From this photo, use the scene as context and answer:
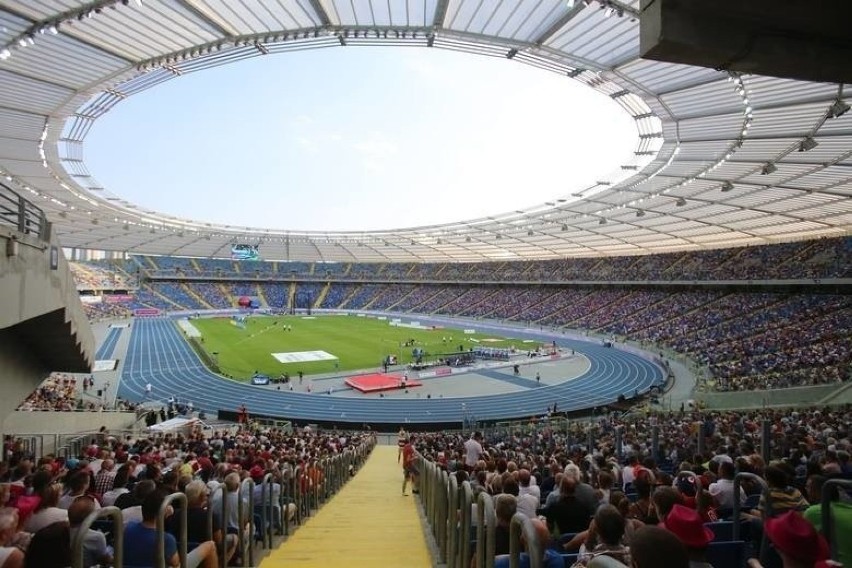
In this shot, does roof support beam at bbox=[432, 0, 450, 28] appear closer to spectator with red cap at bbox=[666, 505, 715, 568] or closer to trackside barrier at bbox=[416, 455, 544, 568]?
trackside barrier at bbox=[416, 455, 544, 568]

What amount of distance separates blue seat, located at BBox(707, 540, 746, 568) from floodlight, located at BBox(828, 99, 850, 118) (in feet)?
54.5

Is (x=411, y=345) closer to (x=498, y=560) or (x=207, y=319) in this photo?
(x=207, y=319)

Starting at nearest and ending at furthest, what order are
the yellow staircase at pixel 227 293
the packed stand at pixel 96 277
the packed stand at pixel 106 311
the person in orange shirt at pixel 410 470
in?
the person in orange shirt at pixel 410 470
the packed stand at pixel 106 311
the packed stand at pixel 96 277
the yellow staircase at pixel 227 293

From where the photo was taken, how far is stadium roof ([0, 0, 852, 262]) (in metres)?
12.8

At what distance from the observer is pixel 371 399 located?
2667 centimetres

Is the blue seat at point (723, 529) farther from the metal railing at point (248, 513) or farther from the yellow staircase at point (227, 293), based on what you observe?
the yellow staircase at point (227, 293)

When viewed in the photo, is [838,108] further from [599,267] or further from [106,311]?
[106,311]

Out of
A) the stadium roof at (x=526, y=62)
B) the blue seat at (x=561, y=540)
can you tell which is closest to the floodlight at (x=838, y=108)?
the stadium roof at (x=526, y=62)

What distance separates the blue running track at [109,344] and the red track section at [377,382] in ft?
61.6

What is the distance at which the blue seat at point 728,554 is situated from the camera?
355 cm

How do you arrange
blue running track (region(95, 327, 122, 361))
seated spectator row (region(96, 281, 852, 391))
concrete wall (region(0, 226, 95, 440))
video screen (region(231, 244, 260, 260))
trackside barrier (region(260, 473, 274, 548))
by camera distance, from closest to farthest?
1. trackside barrier (region(260, 473, 274, 548))
2. concrete wall (region(0, 226, 95, 440))
3. seated spectator row (region(96, 281, 852, 391))
4. blue running track (region(95, 327, 122, 361))
5. video screen (region(231, 244, 260, 260))

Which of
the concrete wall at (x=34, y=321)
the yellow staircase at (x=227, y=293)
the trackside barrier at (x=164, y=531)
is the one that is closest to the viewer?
the trackside barrier at (x=164, y=531)

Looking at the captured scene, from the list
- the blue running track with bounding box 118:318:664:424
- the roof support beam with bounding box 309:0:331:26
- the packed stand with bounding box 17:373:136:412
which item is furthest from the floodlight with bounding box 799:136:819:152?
the packed stand with bounding box 17:373:136:412

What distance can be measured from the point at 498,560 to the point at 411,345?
3882cm
